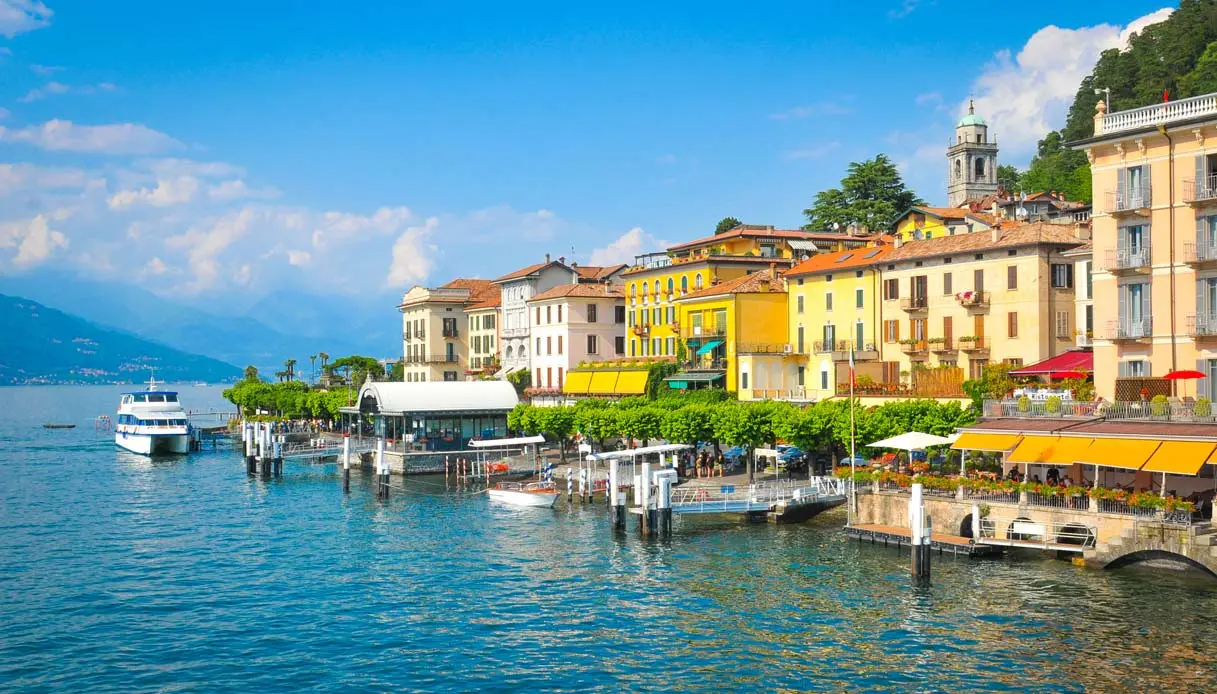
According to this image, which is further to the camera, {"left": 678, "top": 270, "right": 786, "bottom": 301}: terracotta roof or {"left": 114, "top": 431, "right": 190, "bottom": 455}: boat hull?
{"left": 114, "top": 431, "right": 190, "bottom": 455}: boat hull

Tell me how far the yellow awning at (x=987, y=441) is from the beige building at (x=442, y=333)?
8129 cm

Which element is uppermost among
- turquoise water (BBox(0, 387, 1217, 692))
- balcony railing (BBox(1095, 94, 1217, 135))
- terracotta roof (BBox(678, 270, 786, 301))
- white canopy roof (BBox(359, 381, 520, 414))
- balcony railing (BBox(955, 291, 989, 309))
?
balcony railing (BBox(1095, 94, 1217, 135))

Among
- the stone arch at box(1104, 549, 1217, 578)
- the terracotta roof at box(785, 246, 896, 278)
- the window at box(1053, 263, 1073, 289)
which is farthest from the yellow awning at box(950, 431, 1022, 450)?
the terracotta roof at box(785, 246, 896, 278)

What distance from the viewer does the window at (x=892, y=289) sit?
6975 cm

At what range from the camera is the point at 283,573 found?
43.9 metres

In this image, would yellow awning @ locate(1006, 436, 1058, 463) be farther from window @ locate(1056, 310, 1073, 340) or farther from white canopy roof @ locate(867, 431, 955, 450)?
window @ locate(1056, 310, 1073, 340)

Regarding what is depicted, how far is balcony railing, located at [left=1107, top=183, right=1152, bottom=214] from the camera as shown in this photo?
4622cm

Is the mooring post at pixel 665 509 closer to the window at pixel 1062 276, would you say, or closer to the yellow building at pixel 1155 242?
the yellow building at pixel 1155 242

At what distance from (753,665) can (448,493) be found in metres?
39.8

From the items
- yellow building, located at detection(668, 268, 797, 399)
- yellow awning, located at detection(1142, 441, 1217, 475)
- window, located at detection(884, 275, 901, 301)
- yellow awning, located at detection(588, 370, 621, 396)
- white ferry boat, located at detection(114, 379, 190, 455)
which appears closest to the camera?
yellow awning, located at detection(1142, 441, 1217, 475)

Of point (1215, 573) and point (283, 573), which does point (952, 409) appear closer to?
point (1215, 573)

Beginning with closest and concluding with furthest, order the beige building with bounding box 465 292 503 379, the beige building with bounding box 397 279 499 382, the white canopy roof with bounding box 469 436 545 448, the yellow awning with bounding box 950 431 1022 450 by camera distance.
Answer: the yellow awning with bounding box 950 431 1022 450, the white canopy roof with bounding box 469 436 545 448, the beige building with bounding box 465 292 503 379, the beige building with bounding box 397 279 499 382

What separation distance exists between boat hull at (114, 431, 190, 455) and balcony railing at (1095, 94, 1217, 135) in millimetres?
77515

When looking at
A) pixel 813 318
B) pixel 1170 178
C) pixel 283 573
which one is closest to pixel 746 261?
pixel 813 318
